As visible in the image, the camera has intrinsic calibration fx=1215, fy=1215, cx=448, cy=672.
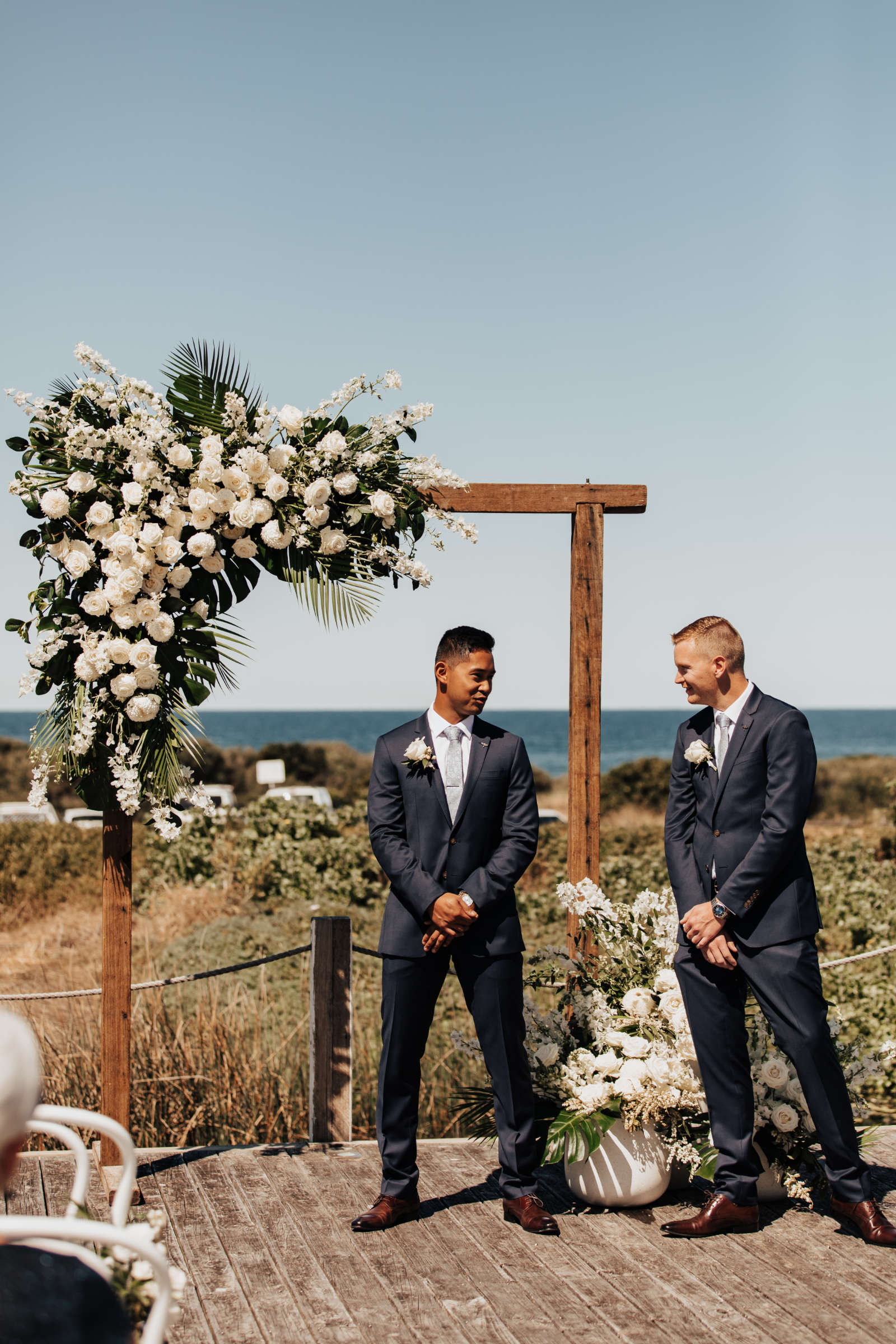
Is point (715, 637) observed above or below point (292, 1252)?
above

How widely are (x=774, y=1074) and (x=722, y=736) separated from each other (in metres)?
1.20

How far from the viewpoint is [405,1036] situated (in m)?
4.05

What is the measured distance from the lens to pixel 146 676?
4.18 m

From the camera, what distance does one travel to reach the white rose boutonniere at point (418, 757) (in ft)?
13.4

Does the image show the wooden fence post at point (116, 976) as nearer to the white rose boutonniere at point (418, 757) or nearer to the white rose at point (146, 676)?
the white rose at point (146, 676)

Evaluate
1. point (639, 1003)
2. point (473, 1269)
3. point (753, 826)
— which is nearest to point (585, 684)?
point (753, 826)

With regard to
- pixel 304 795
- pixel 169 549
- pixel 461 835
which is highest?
pixel 169 549

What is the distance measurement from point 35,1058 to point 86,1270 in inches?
12.4

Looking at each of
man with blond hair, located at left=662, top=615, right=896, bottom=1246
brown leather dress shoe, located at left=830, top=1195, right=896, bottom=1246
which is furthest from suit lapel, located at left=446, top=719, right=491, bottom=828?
brown leather dress shoe, located at left=830, top=1195, right=896, bottom=1246

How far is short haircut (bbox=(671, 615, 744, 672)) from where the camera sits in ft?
13.1

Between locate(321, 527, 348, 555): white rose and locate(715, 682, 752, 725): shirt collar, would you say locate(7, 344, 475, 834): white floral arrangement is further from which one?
locate(715, 682, 752, 725): shirt collar

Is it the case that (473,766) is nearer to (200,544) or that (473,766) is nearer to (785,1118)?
(200,544)

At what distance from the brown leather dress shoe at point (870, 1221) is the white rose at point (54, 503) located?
11.2ft

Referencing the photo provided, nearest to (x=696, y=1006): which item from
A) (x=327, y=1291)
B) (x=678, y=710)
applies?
(x=327, y=1291)
